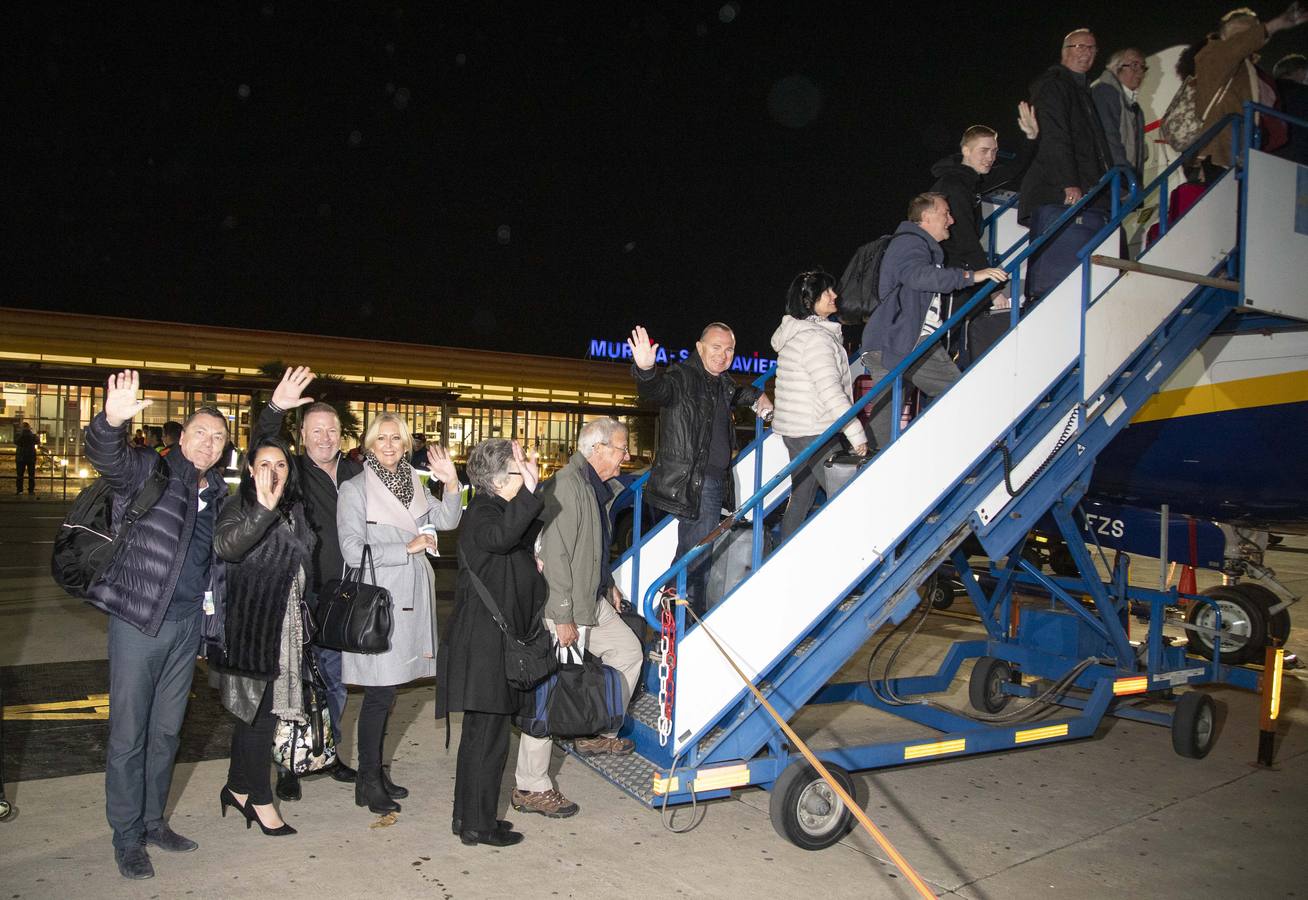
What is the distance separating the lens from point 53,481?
25.5m

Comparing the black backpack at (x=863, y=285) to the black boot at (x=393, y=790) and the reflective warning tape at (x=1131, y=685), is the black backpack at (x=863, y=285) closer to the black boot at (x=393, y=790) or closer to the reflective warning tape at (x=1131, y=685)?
the reflective warning tape at (x=1131, y=685)

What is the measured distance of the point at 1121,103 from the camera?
6.87 meters

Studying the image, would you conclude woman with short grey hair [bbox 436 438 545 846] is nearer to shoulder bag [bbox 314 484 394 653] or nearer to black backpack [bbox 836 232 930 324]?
shoulder bag [bbox 314 484 394 653]

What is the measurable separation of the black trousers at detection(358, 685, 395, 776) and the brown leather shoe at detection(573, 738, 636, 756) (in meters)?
0.98

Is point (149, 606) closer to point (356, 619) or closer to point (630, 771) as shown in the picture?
point (356, 619)

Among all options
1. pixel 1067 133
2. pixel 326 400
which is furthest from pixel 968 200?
pixel 326 400

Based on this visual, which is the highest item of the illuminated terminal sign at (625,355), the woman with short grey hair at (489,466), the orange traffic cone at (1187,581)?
the illuminated terminal sign at (625,355)

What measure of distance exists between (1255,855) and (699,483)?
3076 mm

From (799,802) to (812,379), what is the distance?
210 cm

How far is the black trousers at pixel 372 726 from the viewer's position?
4.57 meters

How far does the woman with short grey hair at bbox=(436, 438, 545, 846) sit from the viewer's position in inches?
160

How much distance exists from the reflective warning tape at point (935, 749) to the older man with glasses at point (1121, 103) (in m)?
4.34

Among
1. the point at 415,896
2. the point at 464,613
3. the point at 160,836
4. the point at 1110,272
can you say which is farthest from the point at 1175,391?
the point at 160,836

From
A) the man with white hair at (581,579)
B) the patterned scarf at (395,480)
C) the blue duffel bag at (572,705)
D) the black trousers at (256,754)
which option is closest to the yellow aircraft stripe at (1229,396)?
the man with white hair at (581,579)
